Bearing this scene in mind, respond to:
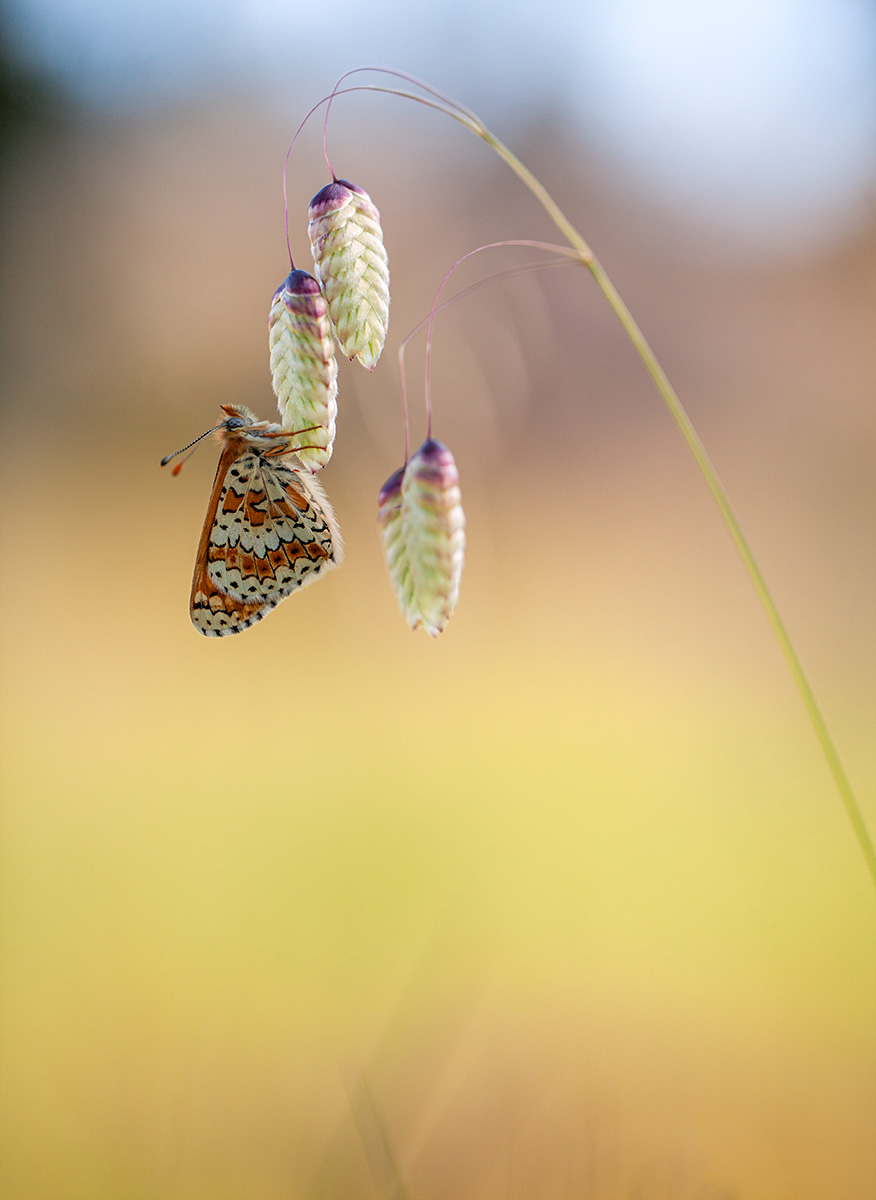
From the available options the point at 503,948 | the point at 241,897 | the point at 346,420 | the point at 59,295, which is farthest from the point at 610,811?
the point at 59,295

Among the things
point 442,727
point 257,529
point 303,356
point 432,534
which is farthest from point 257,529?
point 442,727

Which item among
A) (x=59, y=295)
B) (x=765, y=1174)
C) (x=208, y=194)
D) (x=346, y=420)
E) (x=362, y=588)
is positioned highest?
(x=208, y=194)

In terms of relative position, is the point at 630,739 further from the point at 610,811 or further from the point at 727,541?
the point at 727,541

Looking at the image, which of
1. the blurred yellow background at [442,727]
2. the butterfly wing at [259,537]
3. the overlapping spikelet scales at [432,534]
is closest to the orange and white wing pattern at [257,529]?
the butterfly wing at [259,537]

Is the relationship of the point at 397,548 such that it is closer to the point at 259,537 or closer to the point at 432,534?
the point at 432,534

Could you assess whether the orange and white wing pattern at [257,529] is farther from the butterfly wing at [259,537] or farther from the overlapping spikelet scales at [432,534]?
the overlapping spikelet scales at [432,534]
